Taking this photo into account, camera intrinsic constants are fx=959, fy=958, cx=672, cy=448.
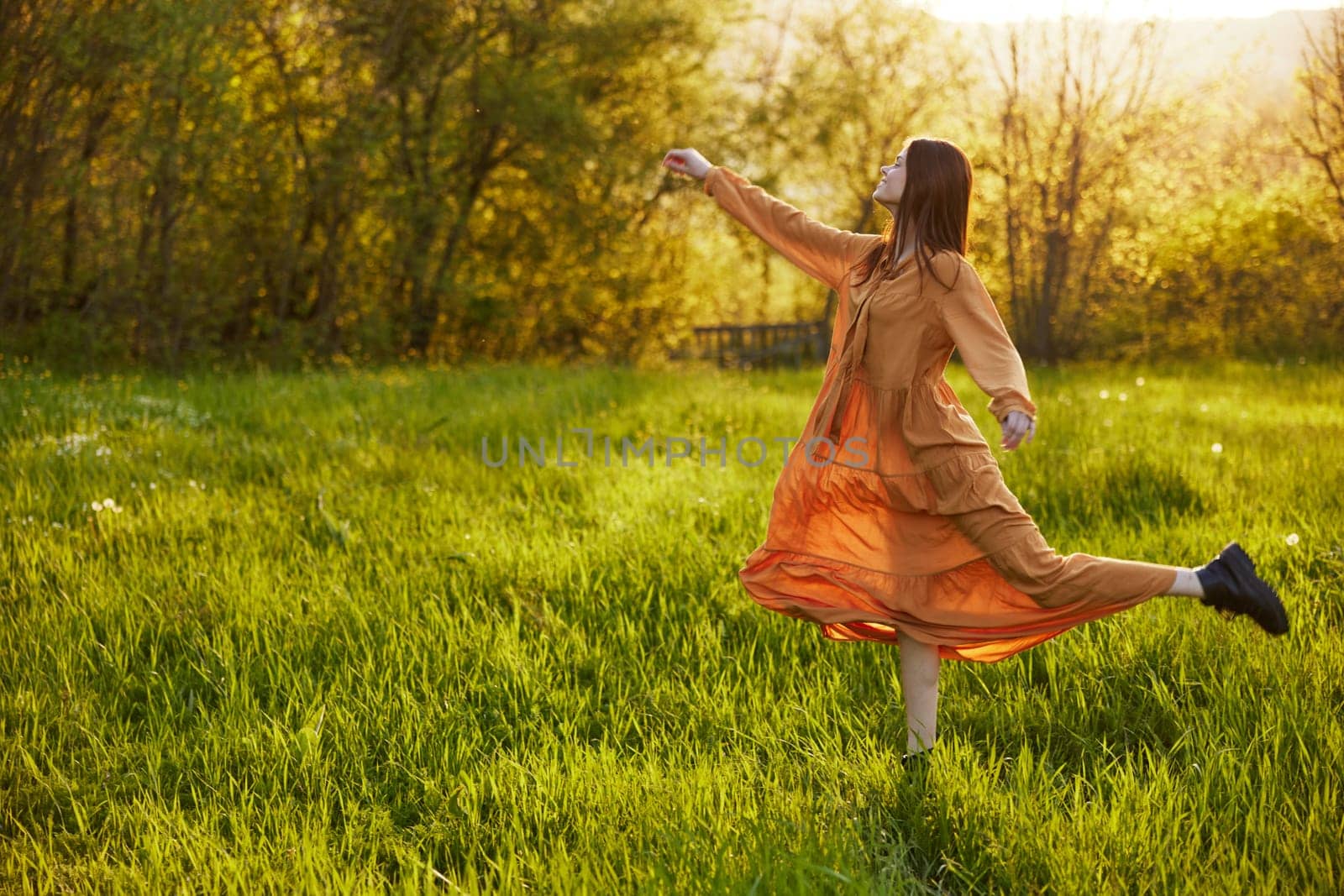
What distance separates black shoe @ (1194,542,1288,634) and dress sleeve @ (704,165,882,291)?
1270mm

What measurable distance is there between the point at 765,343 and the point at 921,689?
14107 mm

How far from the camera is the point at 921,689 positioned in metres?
2.62

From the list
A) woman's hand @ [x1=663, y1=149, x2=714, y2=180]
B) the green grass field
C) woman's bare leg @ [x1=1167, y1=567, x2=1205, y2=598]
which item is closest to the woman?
woman's bare leg @ [x1=1167, y1=567, x2=1205, y2=598]

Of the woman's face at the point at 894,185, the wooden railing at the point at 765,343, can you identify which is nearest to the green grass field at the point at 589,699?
the woman's face at the point at 894,185

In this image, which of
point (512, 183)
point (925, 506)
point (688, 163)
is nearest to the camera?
point (925, 506)

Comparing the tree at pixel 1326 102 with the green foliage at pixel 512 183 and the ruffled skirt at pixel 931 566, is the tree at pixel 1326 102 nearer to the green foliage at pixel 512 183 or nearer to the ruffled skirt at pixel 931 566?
the green foliage at pixel 512 183

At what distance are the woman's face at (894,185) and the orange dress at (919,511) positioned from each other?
19cm

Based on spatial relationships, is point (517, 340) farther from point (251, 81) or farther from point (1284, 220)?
point (1284, 220)

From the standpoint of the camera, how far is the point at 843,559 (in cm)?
270

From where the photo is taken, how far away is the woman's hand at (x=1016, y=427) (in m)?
2.35

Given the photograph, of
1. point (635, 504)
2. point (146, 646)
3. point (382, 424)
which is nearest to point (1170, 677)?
point (635, 504)

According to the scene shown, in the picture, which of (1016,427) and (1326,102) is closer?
(1016,427)

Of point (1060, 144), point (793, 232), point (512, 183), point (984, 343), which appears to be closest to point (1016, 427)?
point (984, 343)

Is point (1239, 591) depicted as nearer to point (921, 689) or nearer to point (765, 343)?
point (921, 689)
